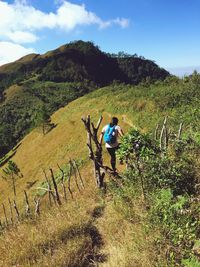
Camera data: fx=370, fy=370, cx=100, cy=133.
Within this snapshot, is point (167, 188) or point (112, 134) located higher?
point (112, 134)

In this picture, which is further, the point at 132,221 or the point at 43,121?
the point at 43,121

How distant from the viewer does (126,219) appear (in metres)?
7.33

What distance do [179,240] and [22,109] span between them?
159576 millimetres

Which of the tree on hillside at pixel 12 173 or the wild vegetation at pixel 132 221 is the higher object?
the wild vegetation at pixel 132 221

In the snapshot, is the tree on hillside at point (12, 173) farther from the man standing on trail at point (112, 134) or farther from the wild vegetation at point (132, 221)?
the wild vegetation at point (132, 221)

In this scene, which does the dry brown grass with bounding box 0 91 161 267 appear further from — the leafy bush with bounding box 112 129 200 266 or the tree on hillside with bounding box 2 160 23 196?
the tree on hillside with bounding box 2 160 23 196

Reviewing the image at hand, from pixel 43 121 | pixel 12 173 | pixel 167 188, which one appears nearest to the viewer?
pixel 167 188

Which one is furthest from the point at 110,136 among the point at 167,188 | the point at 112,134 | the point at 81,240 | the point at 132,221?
the point at 81,240

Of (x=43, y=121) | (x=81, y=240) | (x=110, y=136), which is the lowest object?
(x=43, y=121)

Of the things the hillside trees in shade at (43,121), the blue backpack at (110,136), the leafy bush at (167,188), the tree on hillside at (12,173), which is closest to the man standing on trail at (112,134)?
the blue backpack at (110,136)

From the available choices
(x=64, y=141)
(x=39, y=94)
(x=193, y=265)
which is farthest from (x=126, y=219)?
(x=39, y=94)

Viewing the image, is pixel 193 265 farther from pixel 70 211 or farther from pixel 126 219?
pixel 70 211

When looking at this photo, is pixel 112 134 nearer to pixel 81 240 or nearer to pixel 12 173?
pixel 81 240

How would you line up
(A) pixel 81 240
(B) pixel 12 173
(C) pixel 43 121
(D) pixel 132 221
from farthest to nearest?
(C) pixel 43 121 < (B) pixel 12 173 < (D) pixel 132 221 < (A) pixel 81 240
